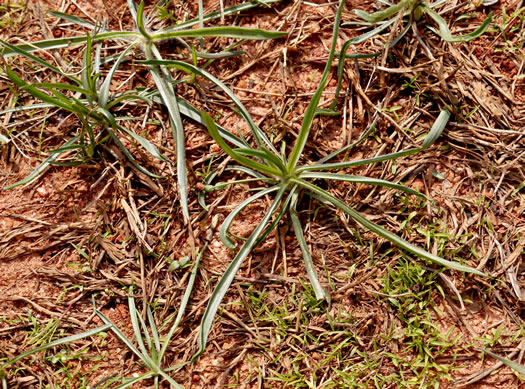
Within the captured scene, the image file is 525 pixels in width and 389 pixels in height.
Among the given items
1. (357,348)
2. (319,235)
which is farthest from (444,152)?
(357,348)

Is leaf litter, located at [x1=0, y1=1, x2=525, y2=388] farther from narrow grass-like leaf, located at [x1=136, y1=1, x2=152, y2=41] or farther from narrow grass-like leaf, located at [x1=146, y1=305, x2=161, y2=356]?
narrow grass-like leaf, located at [x1=136, y1=1, x2=152, y2=41]

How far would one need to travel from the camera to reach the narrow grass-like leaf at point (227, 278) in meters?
1.68

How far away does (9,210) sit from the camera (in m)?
1.96

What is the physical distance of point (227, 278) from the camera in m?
1.75

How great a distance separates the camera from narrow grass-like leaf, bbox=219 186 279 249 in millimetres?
1745

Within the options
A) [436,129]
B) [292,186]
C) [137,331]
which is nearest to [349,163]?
[292,186]

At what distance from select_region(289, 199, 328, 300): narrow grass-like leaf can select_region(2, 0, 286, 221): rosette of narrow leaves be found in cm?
40

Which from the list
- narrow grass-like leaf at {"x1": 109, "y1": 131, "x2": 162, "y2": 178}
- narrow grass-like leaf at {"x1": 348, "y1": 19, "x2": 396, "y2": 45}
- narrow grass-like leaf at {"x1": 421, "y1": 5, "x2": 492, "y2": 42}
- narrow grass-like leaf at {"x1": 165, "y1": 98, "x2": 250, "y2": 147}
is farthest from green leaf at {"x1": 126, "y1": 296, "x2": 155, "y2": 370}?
narrow grass-like leaf at {"x1": 421, "y1": 5, "x2": 492, "y2": 42}

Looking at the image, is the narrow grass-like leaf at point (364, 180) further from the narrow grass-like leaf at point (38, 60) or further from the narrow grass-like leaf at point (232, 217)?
the narrow grass-like leaf at point (38, 60)

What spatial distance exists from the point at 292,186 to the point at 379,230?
355 millimetres

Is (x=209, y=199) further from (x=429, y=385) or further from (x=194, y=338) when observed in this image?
(x=429, y=385)

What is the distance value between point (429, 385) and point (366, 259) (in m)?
0.49

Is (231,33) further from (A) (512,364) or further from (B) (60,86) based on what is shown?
(A) (512,364)

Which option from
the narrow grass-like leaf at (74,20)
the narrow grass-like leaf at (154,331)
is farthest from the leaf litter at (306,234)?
the narrow grass-like leaf at (74,20)
